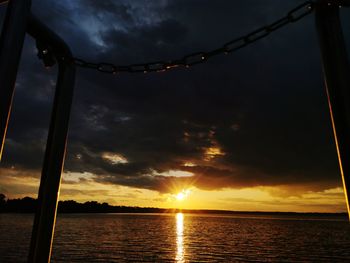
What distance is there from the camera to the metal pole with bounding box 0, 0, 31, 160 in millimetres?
2227

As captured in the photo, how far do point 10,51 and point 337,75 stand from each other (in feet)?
8.76

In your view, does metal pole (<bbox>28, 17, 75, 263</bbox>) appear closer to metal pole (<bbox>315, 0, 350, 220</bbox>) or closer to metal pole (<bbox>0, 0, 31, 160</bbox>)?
metal pole (<bbox>0, 0, 31, 160</bbox>)

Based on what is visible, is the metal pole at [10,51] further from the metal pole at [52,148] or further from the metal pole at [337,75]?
the metal pole at [337,75]

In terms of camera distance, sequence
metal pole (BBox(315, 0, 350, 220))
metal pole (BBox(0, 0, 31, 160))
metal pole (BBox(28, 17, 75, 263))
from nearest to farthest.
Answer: metal pole (BBox(315, 0, 350, 220))
metal pole (BBox(0, 0, 31, 160))
metal pole (BBox(28, 17, 75, 263))

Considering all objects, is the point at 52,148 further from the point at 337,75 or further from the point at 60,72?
the point at 337,75

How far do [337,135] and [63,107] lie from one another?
2.86 metres

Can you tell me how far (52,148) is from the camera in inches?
124

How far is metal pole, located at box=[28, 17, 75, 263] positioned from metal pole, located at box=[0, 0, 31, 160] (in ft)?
1.03

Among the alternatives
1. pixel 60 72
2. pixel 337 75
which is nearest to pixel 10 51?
pixel 60 72

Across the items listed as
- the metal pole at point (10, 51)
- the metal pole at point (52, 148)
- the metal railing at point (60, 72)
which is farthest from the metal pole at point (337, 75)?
the metal pole at point (52, 148)

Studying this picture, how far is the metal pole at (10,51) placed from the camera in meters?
2.23

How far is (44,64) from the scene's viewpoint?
3.24m

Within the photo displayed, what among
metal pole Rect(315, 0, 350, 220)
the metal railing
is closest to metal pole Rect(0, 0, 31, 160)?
the metal railing

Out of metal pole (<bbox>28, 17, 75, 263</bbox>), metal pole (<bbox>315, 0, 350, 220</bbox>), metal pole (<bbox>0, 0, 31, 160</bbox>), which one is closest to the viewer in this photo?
metal pole (<bbox>315, 0, 350, 220</bbox>)
